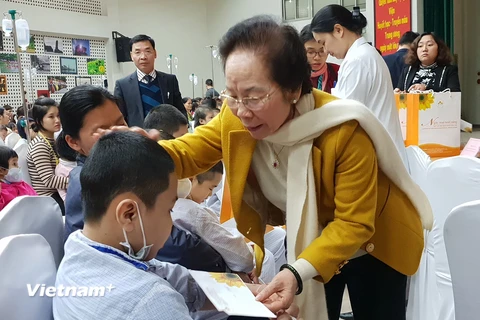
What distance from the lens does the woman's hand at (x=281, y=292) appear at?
3.51 ft

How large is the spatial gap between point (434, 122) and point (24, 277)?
9.76 ft

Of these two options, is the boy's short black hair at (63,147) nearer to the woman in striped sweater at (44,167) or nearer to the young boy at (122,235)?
the woman in striped sweater at (44,167)

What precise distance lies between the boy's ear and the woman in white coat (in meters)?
1.57

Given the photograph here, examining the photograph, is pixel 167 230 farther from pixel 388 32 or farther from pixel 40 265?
pixel 388 32

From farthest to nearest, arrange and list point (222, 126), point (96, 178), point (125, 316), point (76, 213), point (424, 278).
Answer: point (424, 278) → point (76, 213) → point (222, 126) → point (96, 178) → point (125, 316)

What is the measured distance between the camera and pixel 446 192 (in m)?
1.73

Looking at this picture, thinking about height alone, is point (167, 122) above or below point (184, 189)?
above

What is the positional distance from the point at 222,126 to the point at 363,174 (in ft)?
1.20

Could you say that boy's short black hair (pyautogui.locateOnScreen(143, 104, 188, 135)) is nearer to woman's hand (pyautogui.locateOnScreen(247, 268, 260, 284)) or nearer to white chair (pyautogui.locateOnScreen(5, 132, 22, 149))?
woman's hand (pyautogui.locateOnScreen(247, 268, 260, 284))

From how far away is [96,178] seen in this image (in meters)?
0.95

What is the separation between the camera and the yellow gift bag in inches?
130

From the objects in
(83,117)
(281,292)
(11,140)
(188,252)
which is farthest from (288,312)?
(11,140)

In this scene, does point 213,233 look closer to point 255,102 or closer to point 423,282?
point 255,102

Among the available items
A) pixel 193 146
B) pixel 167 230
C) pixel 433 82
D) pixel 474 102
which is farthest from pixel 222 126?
pixel 474 102
